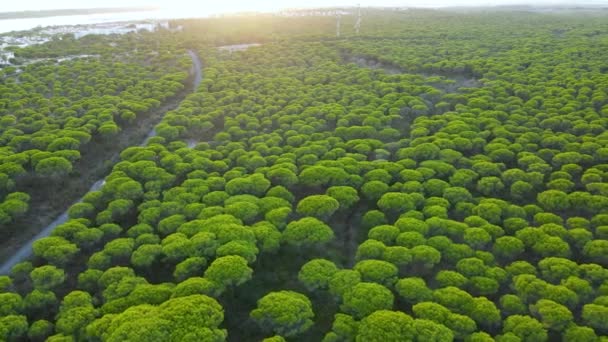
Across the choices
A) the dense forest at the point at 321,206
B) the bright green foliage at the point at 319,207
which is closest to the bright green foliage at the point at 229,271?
the dense forest at the point at 321,206

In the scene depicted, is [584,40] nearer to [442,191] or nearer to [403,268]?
[442,191]

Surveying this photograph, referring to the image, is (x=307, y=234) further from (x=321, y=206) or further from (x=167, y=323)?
(x=167, y=323)

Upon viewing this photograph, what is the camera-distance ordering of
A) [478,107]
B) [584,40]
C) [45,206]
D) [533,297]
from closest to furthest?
[533,297], [45,206], [478,107], [584,40]

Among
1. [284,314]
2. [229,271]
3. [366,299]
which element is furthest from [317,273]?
[229,271]

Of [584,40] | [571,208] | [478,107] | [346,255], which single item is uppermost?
[584,40]

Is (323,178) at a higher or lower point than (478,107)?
lower

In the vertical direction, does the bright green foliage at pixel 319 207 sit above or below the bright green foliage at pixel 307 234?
above

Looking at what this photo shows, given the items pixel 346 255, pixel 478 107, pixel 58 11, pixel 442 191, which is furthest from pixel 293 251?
pixel 58 11

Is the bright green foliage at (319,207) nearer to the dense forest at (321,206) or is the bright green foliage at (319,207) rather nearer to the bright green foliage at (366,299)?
the dense forest at (321,206)

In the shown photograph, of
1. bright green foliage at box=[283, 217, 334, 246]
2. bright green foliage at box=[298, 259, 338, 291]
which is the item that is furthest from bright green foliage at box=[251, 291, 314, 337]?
bright green foliage at box=[283, 217, 334, 246]
